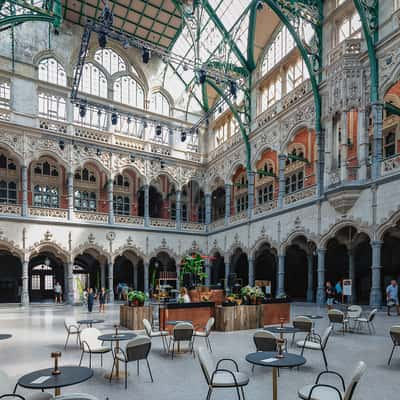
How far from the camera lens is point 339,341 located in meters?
10.4

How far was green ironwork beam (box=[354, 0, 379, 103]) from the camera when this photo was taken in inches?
671

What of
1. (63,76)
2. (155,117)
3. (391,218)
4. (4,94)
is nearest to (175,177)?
(155,117)

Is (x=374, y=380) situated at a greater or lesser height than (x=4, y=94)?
lesser

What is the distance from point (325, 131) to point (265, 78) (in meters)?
8.16

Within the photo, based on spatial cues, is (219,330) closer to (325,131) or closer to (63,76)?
(325,131)

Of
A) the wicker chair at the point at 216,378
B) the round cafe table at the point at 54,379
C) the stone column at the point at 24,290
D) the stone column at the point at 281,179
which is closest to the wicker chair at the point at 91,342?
the round cafe table at the point at 54,379

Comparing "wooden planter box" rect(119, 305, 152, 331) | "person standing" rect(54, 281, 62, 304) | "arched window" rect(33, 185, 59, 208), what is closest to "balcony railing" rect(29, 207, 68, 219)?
"arched window" rect(33, 185, 59, 208)

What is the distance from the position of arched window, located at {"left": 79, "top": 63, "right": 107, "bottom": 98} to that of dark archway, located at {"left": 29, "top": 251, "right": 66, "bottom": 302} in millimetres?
12947

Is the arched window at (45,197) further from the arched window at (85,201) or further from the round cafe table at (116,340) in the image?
the round cafe table at (116,340)

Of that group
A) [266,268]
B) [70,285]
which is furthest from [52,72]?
[266,268]

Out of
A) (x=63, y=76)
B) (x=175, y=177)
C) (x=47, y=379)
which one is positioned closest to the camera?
(x=47, y=379)

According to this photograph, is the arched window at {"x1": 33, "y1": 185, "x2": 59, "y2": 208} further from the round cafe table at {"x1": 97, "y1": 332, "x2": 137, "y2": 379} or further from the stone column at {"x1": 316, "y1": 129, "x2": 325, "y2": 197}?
the round cafe table at {"x1": 97, "y1": 332, "x2": 137, "y2": 379}

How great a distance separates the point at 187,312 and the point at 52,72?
2259 cm

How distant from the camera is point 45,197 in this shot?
2803 centimetres
